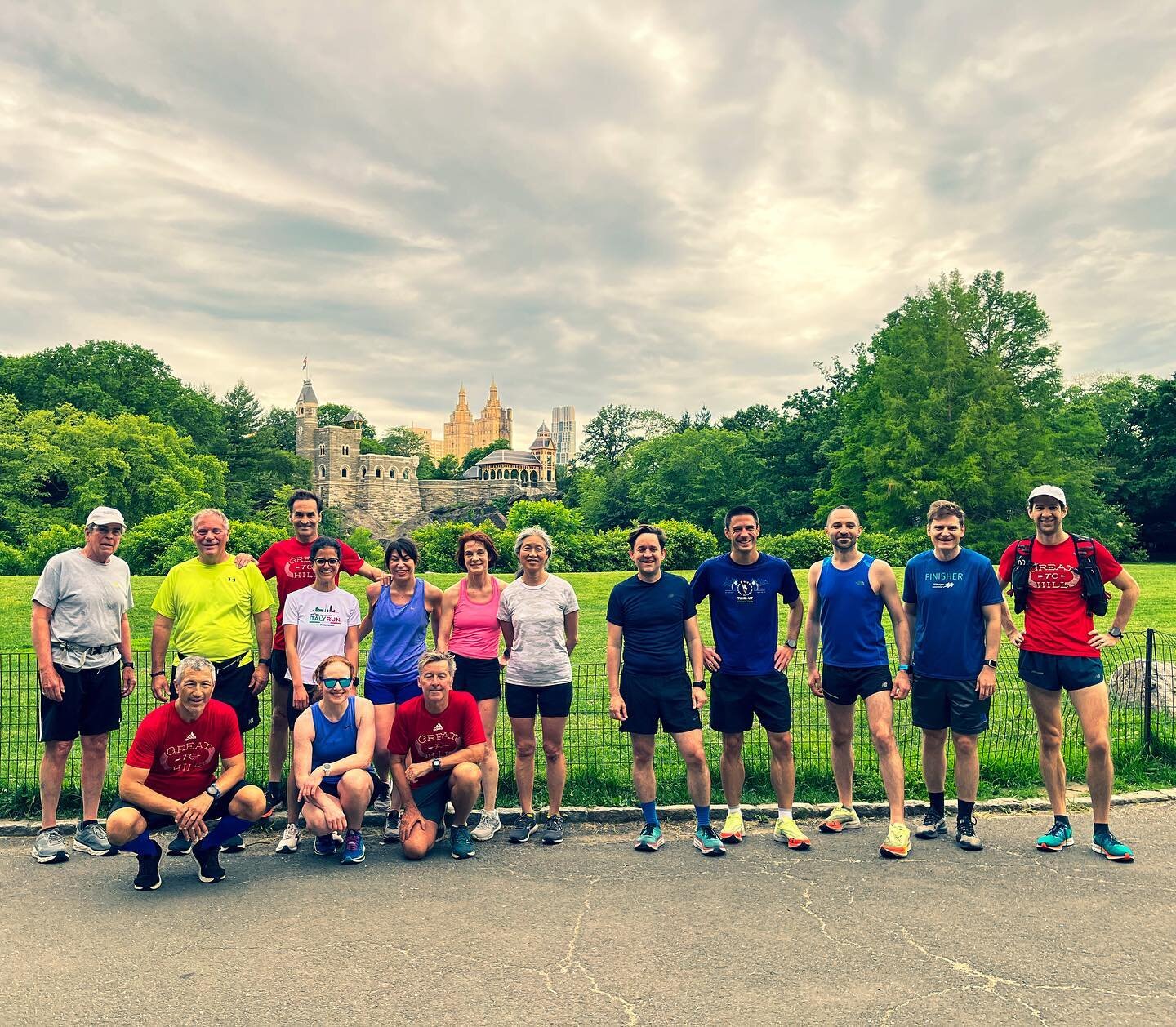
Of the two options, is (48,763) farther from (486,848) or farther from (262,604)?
(486,848)

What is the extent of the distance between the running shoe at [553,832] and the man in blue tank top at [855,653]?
6.15 feet

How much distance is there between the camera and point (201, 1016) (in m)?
3.57

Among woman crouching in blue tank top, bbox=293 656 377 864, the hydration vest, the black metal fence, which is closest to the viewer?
woman crouching in blue tank top, bbox=293 656 377 864

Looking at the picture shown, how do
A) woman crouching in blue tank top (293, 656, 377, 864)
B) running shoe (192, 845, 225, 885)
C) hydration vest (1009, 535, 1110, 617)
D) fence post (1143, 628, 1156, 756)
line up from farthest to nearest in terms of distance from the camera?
fence post (1143, 628, 1156, 756)
hydration vest (1009, 535, 1110, 617)
woman crouching in blue tank top (293, 656, 377, 864)
running shoe (192, 845, 225, 885)

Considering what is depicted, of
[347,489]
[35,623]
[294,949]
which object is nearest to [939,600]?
[294,949]

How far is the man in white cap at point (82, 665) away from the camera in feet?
18.7

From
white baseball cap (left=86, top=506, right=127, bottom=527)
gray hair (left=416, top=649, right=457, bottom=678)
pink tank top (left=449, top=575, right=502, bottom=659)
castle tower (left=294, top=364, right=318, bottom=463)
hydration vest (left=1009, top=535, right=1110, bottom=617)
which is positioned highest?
castle tower (left=294, top=364, right=318, bottom=463)

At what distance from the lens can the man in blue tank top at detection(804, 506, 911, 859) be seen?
588cm

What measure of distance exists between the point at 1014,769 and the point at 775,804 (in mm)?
2228

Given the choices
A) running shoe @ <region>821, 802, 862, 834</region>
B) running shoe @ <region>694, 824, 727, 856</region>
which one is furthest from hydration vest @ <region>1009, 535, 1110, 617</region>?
running shoe @ <region>694, 824, 727, 856</region>

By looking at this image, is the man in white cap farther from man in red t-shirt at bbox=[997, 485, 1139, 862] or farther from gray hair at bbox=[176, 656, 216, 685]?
man in red t-shirt at bbox=[997, 485, 1139, 862]

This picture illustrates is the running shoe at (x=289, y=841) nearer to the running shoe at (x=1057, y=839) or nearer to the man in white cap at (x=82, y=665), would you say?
the man in white cap at (x=82, y=665)

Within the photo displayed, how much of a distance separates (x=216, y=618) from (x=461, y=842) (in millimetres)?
2351

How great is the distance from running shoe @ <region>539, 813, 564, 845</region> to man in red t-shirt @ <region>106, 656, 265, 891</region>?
1.88 meters
